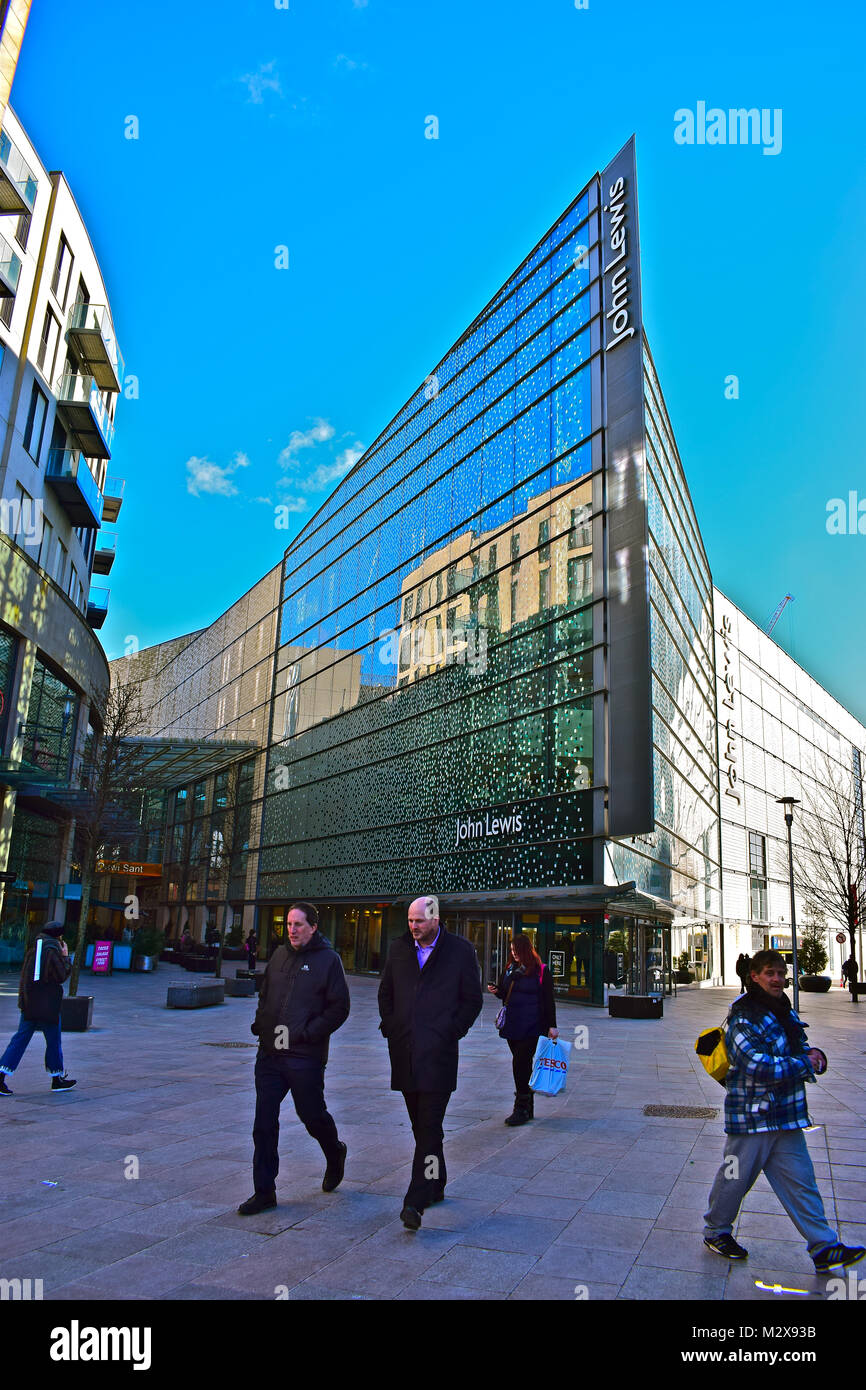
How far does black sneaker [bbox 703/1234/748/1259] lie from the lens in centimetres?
475

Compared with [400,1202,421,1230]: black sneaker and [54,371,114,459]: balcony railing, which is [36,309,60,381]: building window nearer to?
[54,371,114,459]: balcony railing

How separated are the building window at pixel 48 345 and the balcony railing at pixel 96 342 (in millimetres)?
1451

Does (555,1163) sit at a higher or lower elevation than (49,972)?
lower

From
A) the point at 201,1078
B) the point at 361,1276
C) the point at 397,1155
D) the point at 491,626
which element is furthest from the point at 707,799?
the point at 361,1276

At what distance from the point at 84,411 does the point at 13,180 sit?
7302mm

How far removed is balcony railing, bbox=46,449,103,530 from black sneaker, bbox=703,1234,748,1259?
29895mm

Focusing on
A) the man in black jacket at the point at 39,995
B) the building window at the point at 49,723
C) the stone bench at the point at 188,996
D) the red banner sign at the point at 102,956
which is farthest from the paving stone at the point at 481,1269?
the red banner sign at the point at 102,956

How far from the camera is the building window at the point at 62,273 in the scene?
98.5 feet

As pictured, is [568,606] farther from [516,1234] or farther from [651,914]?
[516,1234]

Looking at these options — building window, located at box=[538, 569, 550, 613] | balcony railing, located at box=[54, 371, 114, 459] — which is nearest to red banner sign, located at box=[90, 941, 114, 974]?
balcony railing, located at box=[54, 371, 114, 459]

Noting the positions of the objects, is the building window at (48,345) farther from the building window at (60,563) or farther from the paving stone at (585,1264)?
the paving stone at (585,1264)
